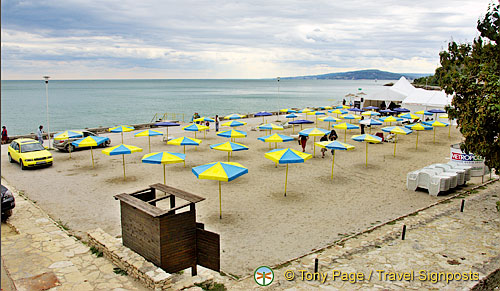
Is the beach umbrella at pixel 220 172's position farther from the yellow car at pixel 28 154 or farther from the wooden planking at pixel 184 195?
the yellow car at pixel 28 154

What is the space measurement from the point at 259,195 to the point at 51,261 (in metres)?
7.70

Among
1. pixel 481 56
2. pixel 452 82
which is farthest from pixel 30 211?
pixel 481 56

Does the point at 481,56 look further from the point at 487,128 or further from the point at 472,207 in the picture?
the point at 472,207

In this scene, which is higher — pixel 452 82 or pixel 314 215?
pixel 452 82

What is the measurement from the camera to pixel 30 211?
38.9ft

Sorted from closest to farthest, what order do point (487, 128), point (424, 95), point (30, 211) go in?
point (487, 128), point (30, 211), point (424, 95)

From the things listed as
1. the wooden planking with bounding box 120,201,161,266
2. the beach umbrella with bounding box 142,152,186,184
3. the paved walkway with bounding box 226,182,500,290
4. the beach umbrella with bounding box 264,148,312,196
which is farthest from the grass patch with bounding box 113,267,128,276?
the beach umbrella with bounding box 264,148,312,196

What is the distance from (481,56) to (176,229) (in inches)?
441

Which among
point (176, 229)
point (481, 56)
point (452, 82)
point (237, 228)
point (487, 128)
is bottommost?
point (237, 228)

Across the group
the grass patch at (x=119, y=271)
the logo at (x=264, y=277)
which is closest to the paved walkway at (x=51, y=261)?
the grass patch at (x=119, y=271)

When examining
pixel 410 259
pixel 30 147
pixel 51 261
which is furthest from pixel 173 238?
pixel 30 147

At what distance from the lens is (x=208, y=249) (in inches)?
295

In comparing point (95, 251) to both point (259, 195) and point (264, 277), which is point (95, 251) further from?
point (259, 195)

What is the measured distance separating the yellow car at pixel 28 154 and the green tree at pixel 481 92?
1806 cm
